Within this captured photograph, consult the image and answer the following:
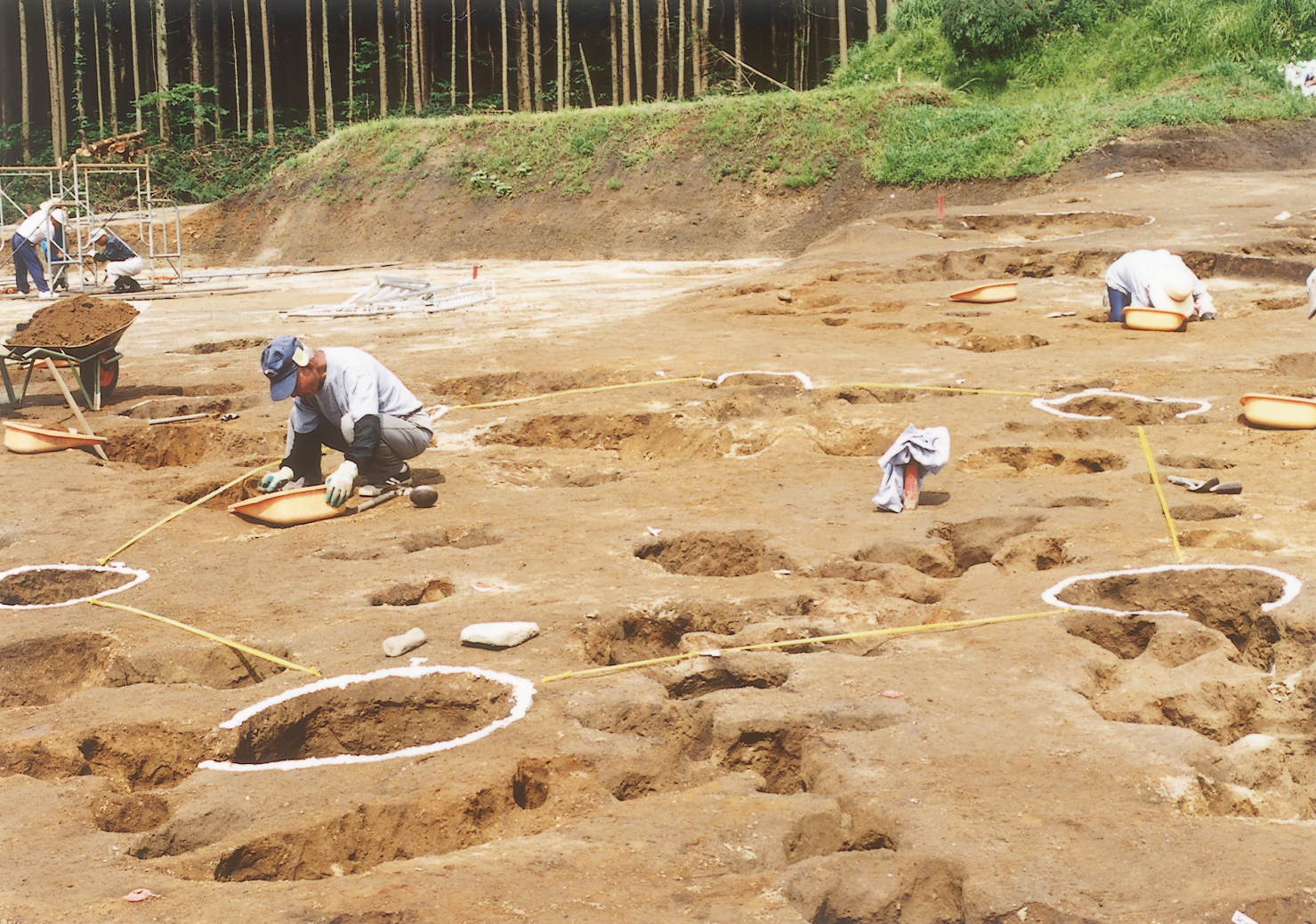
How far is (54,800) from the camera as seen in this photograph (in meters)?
4.04

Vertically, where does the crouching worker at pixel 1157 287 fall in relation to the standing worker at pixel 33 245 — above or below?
below

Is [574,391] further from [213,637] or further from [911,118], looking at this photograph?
[911,118]

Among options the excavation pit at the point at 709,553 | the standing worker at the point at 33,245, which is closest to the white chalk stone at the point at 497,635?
the excavation pit at the point at 709,553

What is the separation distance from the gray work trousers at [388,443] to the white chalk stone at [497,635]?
8.63 ft

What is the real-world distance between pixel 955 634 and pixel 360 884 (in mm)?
2707

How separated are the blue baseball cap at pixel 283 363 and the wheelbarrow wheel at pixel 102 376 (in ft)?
13.3

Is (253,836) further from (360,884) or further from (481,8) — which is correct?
(481,8)

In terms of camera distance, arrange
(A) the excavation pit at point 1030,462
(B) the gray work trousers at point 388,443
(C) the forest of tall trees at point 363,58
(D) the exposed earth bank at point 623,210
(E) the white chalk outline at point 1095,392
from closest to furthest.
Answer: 1. (B) the gray work trousers at point 388,443
2. (A) the excavation pit at point 1030,462
3. (E) the white chalk outline at point 1095,392
4. (D) the exposed earth bank at point 623,210
5. (C) the forest of tall trees at point 363,58

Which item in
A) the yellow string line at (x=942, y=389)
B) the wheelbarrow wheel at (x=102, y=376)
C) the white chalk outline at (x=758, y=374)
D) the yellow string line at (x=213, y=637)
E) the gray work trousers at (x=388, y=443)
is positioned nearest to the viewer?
the yellow string line at (x=213, y=637)

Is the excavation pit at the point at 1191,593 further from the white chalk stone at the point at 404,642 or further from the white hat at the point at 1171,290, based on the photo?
the white hat at the point at 1171,290

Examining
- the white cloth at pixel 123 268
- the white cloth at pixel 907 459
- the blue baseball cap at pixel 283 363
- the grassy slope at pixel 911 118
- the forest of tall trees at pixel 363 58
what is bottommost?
the white cloth at pixel 907 459

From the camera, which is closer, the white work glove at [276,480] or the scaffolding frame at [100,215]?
the white work glove at [276,480]

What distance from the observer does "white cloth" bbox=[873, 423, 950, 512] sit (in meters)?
6.77

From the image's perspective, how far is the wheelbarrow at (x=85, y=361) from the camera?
9.82 meters
